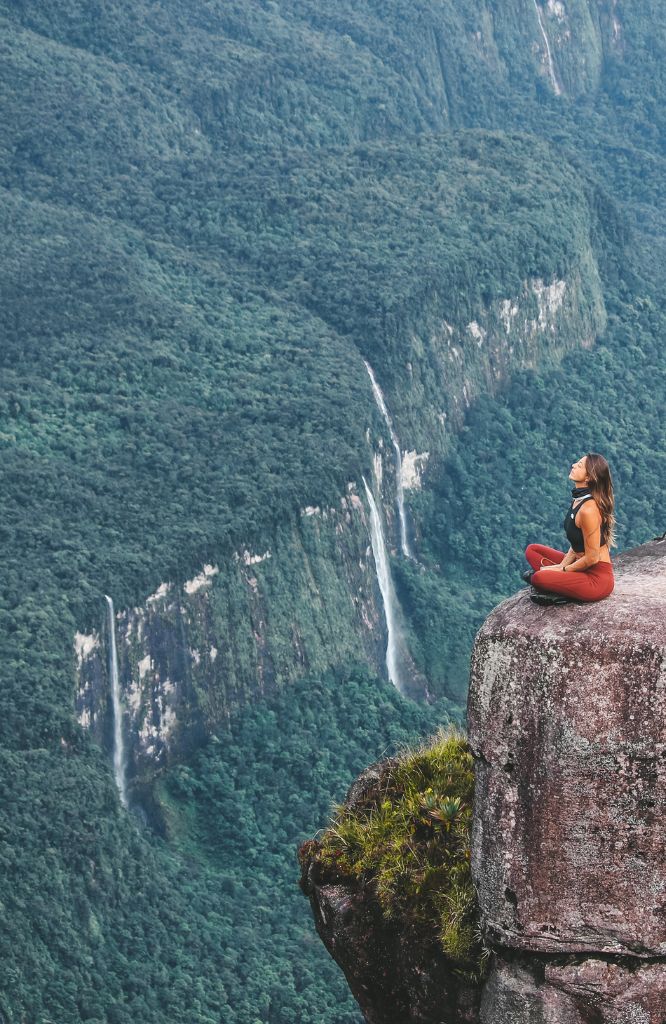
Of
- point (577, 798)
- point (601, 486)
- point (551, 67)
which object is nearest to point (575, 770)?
point (577, 798)

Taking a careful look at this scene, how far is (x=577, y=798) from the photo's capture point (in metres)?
12.5

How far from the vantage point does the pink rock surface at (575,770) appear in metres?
12.3

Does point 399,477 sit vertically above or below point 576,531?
above

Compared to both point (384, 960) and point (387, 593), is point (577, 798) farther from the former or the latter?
point (387, 593)

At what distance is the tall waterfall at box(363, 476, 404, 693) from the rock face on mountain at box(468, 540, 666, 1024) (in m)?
44.4

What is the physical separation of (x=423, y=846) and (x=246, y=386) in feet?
157

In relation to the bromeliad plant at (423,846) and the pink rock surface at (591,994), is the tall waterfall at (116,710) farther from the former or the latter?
the pink rock surface at (591,994)

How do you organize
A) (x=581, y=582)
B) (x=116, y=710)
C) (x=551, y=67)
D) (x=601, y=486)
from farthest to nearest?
(x=551, y=67), (x=116, y=710), (x=601, y=486), (x=581, y=582)

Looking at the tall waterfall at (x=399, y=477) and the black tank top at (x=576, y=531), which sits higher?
the tall waterfall at (x=399, y=477)

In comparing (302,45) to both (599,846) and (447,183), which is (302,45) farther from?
(599,846)

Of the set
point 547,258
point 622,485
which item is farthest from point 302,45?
point 622,485

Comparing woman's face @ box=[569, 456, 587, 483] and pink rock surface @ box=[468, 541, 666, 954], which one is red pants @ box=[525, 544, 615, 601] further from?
woman's face @ box=[569, 456, 587, 483]

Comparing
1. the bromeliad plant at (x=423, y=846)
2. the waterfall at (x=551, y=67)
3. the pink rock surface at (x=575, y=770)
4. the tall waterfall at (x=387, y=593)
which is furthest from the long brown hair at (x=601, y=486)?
the waterfall at (x=551, y=67)

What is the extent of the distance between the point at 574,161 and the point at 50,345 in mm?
31728
